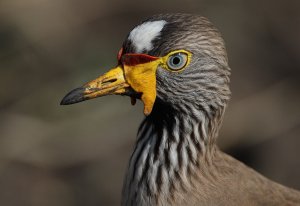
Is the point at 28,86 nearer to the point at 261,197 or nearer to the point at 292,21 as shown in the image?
the point at 292,21

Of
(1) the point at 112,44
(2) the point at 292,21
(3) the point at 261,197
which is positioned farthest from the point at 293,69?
(3) the point at 261,197

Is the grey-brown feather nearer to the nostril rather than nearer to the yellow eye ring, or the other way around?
the yellow eye ring

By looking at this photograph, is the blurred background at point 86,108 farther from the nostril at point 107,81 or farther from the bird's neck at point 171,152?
the nostril at point 107,81

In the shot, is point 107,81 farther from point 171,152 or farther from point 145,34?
point 171,152

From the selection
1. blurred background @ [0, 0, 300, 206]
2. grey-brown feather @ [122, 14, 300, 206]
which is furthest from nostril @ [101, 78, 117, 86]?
blurred background @ [0, 0, 300, 206]

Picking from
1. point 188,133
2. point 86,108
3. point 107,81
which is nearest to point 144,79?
point 107,81

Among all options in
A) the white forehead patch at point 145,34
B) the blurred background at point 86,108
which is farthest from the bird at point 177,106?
the blurred background at point 86,108
